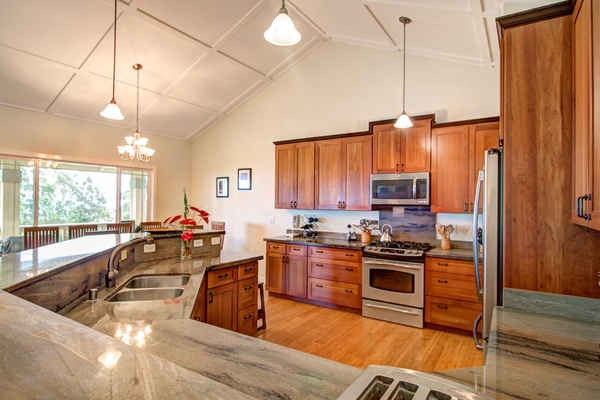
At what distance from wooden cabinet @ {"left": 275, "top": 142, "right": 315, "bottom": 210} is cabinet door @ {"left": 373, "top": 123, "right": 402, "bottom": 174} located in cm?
96

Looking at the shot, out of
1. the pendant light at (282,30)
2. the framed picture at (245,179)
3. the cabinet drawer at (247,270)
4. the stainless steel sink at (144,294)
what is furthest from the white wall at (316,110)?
the stainless steel sink at (144,294)

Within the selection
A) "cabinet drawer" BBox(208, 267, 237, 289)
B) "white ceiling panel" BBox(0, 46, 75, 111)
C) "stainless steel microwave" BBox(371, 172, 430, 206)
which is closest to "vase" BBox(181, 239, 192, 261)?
"cabinet drawer" BBox(208, 267, 237, 289)

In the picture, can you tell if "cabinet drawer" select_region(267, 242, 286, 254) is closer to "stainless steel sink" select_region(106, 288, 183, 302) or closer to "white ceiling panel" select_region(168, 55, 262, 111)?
"stainless steel sink" select_region(106, 288, 183, 302)

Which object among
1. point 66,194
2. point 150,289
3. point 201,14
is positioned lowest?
point 150,289

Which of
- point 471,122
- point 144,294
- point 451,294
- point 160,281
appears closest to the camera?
point 144,294

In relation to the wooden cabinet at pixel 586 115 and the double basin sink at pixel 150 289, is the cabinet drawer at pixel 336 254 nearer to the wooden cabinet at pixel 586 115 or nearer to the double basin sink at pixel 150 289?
the double basin sink at pixel 150 289

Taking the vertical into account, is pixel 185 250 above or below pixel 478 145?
below

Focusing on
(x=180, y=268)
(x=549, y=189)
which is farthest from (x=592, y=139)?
(x=180, y=268)

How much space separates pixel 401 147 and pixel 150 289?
10.3 feet

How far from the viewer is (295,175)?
4773 millimetres

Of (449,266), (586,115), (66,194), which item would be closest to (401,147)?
(449,266)

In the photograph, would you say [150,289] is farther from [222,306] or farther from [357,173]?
[357,173]

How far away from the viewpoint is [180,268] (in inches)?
102

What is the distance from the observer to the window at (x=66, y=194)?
4352 millimetres
